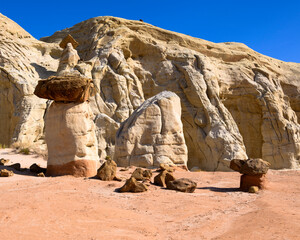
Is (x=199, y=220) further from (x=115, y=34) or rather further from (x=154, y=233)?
(x=115, y=34)

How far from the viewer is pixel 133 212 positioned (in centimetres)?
468

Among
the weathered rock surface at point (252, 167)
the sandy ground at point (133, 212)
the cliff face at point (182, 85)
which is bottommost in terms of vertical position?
the sandy ground at point (133, 212)

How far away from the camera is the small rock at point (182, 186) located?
6.54m

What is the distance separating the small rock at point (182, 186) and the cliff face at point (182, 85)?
10.1 m

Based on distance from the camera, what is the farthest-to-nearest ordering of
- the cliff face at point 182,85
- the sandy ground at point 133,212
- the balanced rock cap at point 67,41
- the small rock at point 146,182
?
1. the balanced rock cap at point 67,41
2. the cliff face at point 182,85
3. the small rock at point 146,182
4. the sandy ground at point 133,212

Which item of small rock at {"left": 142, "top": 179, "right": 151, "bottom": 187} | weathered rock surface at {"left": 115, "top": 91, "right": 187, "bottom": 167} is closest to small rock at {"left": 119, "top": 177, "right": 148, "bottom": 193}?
small rock at {"left": 142, "top": 179, "right": 151, "bottom": 187}

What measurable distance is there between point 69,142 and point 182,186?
2805mm

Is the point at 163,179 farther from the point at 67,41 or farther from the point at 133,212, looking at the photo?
the point at 67,41

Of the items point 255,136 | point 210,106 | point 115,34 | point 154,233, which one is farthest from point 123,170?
point 255,136

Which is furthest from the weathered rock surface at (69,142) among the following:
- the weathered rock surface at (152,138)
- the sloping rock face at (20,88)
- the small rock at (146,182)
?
the sloping rock face at (20,88)

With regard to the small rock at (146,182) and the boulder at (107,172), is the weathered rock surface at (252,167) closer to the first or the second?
the small rock at (146,182)

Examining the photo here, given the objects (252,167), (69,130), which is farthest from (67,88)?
(252,167)

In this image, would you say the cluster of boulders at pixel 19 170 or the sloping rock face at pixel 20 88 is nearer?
the cluster of boulders at pixel 19 170

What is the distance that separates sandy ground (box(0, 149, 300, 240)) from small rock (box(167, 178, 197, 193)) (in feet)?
0.60
